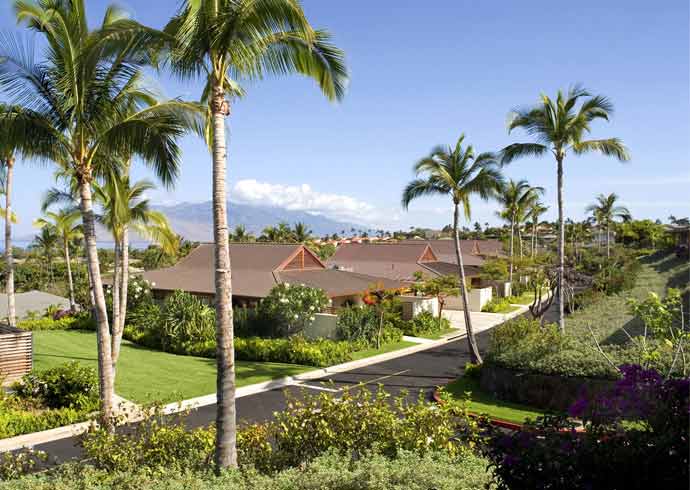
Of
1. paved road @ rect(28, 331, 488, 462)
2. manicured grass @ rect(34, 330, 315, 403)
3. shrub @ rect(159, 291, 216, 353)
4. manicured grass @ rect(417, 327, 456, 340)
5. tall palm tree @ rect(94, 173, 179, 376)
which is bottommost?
paved road @ rect(28, 331, 488, 462)

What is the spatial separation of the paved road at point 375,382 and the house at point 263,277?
215 inches

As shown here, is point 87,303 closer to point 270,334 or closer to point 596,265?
point 270,334

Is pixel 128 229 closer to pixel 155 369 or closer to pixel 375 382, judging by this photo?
pixel 155 369

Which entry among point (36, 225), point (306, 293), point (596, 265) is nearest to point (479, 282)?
point (596, 265)

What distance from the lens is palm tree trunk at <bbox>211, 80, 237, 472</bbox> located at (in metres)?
8.72

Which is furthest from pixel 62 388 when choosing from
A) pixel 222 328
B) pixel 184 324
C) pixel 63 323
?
pixel 63 323

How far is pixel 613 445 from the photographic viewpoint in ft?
17.5

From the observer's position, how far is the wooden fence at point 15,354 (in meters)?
17.7

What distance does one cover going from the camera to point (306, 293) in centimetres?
2595

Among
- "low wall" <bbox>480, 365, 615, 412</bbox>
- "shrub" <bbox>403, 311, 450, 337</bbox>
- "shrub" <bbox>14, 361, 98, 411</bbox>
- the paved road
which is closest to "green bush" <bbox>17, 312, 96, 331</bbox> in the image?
"shrub" <bbox>14, 361, 98, 411</bbox>

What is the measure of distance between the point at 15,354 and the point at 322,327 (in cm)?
1382

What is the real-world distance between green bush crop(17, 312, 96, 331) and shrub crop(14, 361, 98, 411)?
623 inches

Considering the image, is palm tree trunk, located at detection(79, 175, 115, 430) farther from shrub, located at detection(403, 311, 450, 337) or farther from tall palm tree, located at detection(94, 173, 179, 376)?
shrub, located at detection(403, 311, 450, 337)

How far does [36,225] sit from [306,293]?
28446 mm
